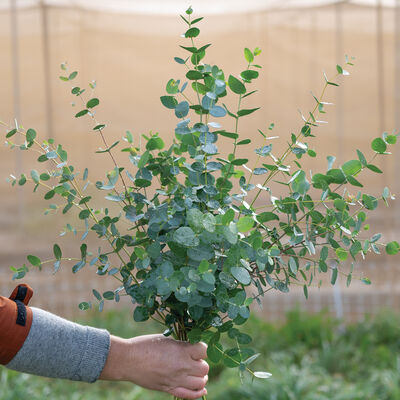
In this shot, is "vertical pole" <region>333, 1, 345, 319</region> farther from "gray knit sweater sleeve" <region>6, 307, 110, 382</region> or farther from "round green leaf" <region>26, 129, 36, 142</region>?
"round green leaf" <region>26, 129, 36, 142</region>

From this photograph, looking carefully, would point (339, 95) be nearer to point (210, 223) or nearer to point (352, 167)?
point (352, 167)

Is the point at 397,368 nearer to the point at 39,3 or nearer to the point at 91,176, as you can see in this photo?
the point at 91,176

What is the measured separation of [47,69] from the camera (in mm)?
4066

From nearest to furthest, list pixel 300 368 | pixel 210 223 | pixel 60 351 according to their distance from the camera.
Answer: pixel 210 223, pixel 60 351, pixel 300 368

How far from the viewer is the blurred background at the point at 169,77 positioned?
4035 mm

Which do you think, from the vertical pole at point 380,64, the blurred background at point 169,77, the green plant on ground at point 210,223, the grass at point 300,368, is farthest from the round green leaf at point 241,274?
the vertical pole at point 380,64

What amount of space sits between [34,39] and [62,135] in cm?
61

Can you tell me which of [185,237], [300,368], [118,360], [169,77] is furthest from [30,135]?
[169,77]

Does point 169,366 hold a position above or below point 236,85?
below

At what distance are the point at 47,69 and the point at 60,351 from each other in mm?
3187

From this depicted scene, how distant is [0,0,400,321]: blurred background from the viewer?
13.2 ft

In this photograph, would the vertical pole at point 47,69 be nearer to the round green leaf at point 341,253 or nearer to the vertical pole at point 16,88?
the vertical pole at point 16,88

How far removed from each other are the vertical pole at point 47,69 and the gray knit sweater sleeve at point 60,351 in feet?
10.1

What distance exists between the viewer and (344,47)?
4.08 metres
